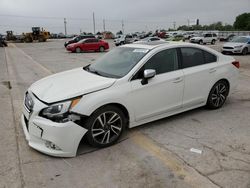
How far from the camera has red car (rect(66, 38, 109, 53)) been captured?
86.3 ft

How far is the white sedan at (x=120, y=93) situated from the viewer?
12.1 ft

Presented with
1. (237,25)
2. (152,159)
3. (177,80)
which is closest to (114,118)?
(152,159)

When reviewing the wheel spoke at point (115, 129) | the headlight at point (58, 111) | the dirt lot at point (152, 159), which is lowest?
the dirt lot at point (152, 159)

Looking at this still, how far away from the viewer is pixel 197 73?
516 centimetres

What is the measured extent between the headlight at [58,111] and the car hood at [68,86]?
3.7 inches

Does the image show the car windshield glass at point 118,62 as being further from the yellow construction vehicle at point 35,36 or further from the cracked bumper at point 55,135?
the yellow construction vehicle at point 35,36

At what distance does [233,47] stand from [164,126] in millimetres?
17343

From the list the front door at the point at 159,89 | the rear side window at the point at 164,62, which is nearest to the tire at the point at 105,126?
the front door at the point at 159,89

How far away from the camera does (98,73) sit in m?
4.69

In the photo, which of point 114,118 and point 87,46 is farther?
point 87,46

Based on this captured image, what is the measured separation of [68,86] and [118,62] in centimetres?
118

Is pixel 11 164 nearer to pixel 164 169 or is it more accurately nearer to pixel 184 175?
pixel 164 169

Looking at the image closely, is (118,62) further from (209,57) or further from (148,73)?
(209,57)

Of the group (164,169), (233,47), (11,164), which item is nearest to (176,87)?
(164,169)
